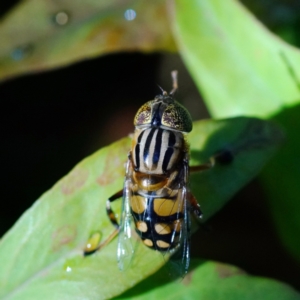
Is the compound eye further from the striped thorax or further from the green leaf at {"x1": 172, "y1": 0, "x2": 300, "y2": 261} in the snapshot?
the green leaf at {"x1": 172, "y1": 0, "x2": 300, "y2": 261}

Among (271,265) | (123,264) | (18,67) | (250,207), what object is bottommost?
(271,265)

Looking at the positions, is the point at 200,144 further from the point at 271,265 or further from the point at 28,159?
the point at 28,159

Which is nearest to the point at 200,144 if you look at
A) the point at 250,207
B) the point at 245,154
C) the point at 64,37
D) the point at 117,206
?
the point at 245,154

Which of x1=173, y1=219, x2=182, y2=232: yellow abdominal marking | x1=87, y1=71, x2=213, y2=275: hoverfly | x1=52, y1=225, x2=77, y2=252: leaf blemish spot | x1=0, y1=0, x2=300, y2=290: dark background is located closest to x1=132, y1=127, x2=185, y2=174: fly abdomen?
x1=87, y1=71, x2=213, y2=275: hoverfly

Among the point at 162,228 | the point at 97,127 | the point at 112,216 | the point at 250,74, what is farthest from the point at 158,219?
the point at 97,127

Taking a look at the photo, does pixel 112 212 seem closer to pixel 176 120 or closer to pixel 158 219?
pixel 158 219

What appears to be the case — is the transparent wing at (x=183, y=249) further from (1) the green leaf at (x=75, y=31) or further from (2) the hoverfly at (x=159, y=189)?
(1) the green leaf at (x=75, y=31)
